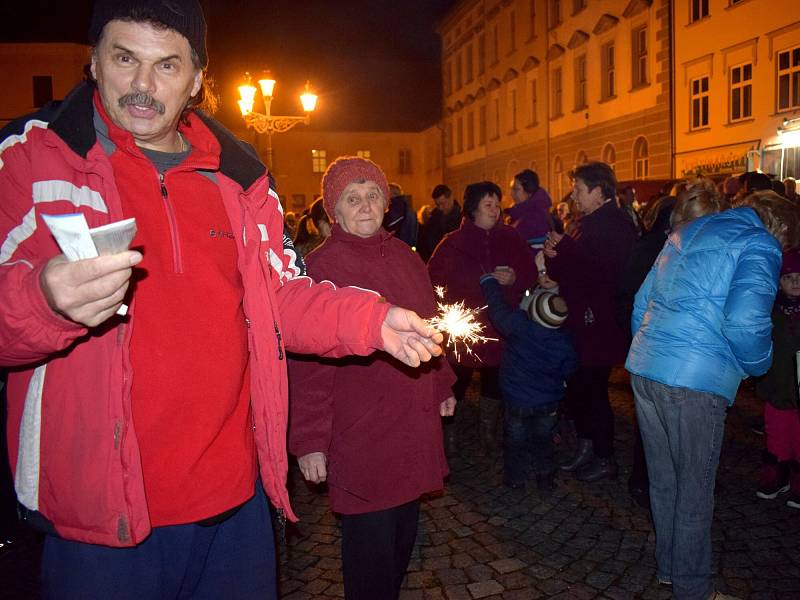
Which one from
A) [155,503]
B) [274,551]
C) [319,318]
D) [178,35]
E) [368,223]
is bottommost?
[274,551]

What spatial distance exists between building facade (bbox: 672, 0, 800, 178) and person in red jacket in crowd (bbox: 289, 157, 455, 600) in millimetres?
14450

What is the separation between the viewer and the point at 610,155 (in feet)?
84.4

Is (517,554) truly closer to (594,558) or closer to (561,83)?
(594,558)

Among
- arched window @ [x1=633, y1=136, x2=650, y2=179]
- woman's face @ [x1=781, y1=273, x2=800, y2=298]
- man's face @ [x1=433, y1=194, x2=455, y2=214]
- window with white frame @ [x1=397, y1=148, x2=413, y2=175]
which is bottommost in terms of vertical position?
woman's face @ [x1=781, y1=273, x2=800, y2=298]

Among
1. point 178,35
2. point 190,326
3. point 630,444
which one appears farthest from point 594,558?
point 178,35

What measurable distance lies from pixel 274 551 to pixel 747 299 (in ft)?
8.03

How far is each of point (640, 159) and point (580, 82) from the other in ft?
19.6

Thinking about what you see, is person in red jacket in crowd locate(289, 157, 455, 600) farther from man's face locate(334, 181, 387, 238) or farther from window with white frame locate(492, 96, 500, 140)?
window with white frame locate(492, 96, 500, 140)

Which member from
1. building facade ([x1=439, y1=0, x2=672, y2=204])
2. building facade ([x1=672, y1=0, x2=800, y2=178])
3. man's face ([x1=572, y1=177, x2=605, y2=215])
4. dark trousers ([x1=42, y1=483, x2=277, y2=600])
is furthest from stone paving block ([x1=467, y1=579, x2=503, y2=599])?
building facade ([x1=439, y1=0, x2=672, y2=204])

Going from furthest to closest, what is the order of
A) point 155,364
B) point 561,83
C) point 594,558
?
1. point 561,83
2. point 594,558
3. point 155,364

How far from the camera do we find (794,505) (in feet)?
16.1

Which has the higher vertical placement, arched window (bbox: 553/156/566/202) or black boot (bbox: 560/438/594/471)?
arched window (bbox: 553/156/566/202)

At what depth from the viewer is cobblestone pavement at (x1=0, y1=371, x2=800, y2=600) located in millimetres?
3959

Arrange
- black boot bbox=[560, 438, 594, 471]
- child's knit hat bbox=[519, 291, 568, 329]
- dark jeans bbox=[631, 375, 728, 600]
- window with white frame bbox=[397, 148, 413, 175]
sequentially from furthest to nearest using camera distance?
1. window with white frame bbox=[397, 148, 413, 175]
2. black boot bbox=[560, 438, 594, 471]
3. child's knit hat bbox=[519, 291, 568, 329]
4. dark jeans bbox=[631, 375, 728, 600]
